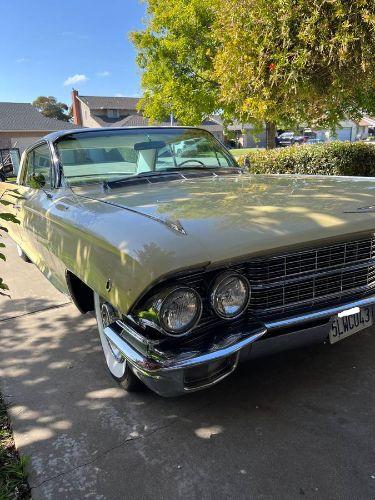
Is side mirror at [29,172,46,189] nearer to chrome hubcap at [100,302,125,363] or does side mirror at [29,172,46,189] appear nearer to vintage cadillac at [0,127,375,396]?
vintage cadillac at [0,127,375,396]

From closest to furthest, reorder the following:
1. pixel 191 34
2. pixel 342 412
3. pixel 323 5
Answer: pixel 342 412 → pixel 323 5 → pixel 191 34

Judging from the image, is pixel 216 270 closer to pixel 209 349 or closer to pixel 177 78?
pixel 209 349

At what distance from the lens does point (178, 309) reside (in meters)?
2.01

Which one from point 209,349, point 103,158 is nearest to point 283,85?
point 103,158

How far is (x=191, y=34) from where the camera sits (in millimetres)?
11984

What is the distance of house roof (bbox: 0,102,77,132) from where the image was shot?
34.5 metres

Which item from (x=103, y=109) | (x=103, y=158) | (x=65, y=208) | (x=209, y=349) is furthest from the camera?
(x=103, y=109)

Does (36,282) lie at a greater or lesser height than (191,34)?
lesser

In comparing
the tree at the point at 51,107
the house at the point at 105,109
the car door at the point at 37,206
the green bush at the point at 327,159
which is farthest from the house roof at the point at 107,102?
the car door at the point at 37,206

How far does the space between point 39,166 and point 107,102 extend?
50.3m

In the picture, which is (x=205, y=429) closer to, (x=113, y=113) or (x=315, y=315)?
(x=315, y=315)

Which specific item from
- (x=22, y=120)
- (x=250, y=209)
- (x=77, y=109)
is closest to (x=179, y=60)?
(x=250, y=209)

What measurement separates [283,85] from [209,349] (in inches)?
188

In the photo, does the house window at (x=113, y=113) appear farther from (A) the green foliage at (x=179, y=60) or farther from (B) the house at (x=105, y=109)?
(A) the green foliage at (x=179, y=60)
